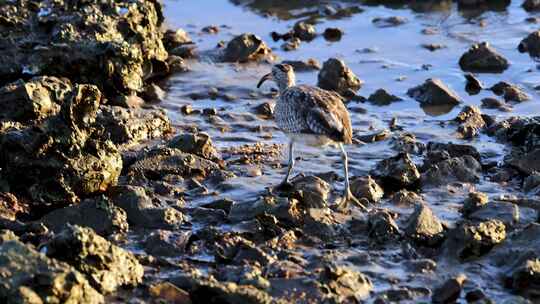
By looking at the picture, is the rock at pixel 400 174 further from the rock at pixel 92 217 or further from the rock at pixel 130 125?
the rock at pixel 92 217

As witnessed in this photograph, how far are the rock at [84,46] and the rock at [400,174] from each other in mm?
4199

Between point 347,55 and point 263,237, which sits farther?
point 347,55

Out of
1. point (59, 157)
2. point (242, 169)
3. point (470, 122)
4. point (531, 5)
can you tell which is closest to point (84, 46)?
point (242, 169)

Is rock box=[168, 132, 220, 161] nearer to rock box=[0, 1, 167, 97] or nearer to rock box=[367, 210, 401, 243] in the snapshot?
rock box=[0, 1, 167, 97]

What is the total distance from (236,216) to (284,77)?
2445 millimetres

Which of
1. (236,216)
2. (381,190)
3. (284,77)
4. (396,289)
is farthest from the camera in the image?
(284,77)

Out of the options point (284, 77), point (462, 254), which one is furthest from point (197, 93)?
point (462, 254)

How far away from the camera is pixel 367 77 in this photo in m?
14.5

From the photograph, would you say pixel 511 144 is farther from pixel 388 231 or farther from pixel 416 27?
pixel 416 27

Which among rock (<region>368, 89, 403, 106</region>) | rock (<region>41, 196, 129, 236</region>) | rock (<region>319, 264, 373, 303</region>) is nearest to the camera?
rock (<region>319, 264, 373, 303</region>)

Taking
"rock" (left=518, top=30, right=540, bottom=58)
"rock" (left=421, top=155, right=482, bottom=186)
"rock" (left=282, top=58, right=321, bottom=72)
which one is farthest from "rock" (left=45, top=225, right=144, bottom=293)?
"rock" (left=518, top=30, right=540, bottom=58)

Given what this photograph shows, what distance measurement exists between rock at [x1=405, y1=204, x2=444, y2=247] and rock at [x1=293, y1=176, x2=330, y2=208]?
37.5 inches

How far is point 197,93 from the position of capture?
1365 centimetres

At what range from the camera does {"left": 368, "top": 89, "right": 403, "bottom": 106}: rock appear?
13.4 metres
